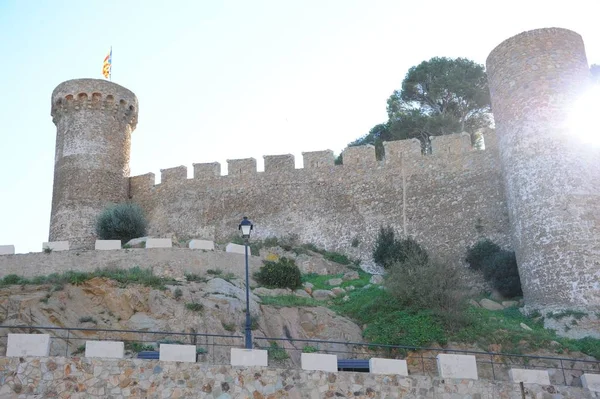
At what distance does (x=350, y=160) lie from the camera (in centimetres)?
2845

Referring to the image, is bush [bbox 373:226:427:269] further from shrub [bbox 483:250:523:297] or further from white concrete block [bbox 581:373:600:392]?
white concrete block [bbox 581:373:600:392]

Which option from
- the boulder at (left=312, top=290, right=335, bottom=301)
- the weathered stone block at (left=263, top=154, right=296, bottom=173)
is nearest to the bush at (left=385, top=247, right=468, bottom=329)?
the boulder at (left=312, top=290, right=335, bottom=301)

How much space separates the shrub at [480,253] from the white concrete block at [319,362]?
10978mm

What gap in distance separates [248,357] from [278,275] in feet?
24.4

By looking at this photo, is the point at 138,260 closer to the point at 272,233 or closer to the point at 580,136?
the point at 272,233

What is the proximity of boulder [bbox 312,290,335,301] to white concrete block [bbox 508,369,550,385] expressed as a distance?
7485mm

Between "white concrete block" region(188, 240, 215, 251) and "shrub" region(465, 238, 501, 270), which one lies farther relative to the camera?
"shrub" region(465, 238, 501, 270)

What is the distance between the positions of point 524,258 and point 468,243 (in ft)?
12.3

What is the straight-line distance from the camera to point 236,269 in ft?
70.2

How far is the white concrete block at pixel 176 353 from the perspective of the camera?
13734 mm

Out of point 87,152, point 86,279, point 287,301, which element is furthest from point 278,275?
point 87,152

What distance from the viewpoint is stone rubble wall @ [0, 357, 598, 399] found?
43.1ft

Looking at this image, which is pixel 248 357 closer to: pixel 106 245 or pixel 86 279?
pixel 86 279

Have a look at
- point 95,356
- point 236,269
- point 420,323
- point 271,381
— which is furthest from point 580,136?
point 95,356
